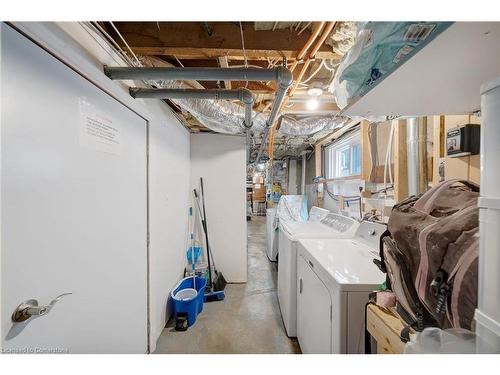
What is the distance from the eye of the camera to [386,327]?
0.69 metres

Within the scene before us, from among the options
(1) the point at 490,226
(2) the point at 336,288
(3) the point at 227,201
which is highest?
(1) the point at 490,226

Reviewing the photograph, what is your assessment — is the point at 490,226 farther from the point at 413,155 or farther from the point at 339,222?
the point at 339,222

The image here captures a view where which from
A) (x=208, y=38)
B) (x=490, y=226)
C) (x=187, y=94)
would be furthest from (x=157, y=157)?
(x=490, y=226)

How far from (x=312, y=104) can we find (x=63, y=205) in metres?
2.16

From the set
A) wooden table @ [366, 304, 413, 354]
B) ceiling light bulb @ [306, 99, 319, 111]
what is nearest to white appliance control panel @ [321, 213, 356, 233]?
ceiling light bulb @ [306, 99, 319, 111]

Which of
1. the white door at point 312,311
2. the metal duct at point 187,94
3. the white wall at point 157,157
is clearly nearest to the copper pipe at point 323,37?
the metal duct at point 187,94

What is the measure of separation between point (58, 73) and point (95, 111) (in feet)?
0.73

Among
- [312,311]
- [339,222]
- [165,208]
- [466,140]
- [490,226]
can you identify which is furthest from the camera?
[339,222]

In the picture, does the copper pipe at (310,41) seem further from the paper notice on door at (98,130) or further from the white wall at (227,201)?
the white wall at (227,201)

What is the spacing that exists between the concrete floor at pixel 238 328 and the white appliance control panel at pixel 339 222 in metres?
1.14

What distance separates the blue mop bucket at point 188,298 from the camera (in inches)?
81.6

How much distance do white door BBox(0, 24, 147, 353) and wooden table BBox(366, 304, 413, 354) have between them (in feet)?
4.15

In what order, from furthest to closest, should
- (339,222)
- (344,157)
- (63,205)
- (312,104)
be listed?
(344,157) → (339,222) → (312,104) → (63,205)
